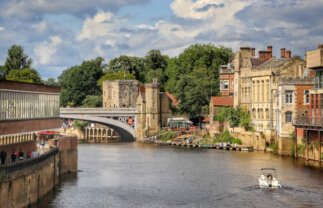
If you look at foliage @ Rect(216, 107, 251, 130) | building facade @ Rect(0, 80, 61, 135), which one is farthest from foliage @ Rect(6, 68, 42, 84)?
building facade @ Rect(0, 80, 61, 135)

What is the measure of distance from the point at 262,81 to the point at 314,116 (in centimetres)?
2201

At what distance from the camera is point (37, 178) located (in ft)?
167

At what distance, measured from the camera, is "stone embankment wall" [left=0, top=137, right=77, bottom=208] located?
42500mm

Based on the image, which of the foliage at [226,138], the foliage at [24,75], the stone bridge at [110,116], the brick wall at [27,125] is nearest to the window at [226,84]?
the stone bridge at [110,116]

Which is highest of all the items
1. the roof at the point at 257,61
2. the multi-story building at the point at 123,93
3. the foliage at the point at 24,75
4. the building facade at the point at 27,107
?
the roof at the point at 257,61

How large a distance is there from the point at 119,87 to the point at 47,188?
77714 mm

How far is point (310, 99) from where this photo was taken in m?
78.1

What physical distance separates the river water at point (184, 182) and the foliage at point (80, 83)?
6602 cm

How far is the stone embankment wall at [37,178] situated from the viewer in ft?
139

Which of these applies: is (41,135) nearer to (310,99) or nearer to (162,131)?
(310,99)

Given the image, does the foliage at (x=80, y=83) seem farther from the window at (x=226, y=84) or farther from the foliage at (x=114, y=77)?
the window at (x=226, y=84)

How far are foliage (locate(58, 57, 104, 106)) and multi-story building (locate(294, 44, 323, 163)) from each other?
3305 inches

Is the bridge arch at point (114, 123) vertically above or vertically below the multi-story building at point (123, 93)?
below

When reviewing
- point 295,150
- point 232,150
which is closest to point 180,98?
point 232,150
